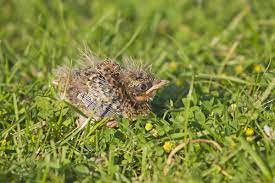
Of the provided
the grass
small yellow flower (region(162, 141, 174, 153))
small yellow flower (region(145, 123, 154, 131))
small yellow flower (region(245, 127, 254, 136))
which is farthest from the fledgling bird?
small yellow flower (region(245, 127, 254, 136))

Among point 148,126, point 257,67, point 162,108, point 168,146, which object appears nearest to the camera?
point 168,146

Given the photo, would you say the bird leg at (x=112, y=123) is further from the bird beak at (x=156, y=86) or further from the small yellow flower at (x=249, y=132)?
the small yellow flower at (x=249, y=132)

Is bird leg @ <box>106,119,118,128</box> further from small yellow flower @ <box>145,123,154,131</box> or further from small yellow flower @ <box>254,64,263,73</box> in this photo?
small yellow flower @ <box>254,64,263,73</box>

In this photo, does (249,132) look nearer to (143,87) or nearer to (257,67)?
(143,87)

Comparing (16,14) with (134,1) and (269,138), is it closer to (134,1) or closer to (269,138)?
(134,1)

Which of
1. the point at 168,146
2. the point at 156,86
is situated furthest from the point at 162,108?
the point at 168,146
